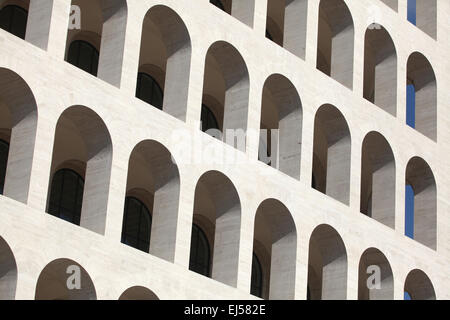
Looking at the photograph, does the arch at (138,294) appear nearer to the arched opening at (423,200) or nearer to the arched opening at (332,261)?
the arched opening at (332,261)

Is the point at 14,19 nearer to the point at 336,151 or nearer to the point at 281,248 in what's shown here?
the point at 281,248

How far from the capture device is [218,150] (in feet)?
107

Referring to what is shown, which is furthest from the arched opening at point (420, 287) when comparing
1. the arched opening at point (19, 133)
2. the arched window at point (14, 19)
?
the arched opening at point (19, 133)

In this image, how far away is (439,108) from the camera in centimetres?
4275

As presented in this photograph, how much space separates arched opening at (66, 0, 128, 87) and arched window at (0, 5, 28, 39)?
4.16 feet

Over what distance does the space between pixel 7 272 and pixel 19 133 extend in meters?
3.16

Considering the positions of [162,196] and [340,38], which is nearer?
[162,196]

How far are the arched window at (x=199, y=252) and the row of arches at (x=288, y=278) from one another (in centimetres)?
16

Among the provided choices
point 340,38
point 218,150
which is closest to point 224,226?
point 218,150

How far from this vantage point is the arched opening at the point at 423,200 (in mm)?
40531

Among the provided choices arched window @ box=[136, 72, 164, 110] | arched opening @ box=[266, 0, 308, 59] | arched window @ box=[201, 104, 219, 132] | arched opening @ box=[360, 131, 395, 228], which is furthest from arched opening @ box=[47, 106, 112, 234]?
arched opening @ box=[360, 131, 395, 228]

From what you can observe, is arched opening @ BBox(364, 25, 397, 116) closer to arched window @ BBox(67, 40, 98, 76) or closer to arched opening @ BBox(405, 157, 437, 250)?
arched opening @ BBox(405, 157, 437, 250)

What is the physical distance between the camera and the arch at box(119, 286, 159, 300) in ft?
97.0
